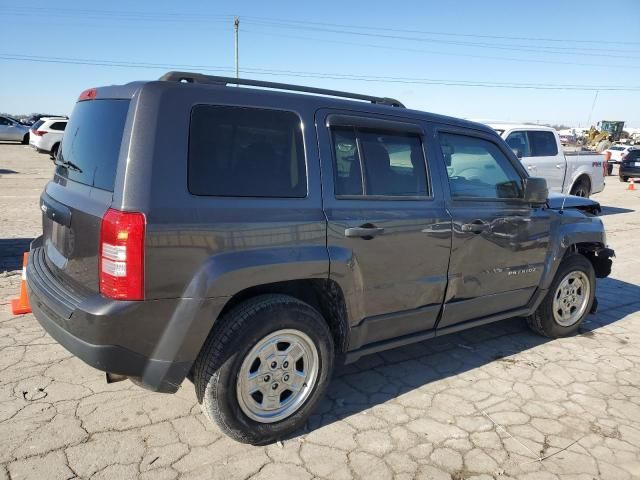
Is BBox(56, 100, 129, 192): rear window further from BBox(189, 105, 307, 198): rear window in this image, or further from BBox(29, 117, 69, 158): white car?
BBox(29, 117, 69, 158): white car

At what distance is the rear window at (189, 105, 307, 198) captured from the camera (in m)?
2.52

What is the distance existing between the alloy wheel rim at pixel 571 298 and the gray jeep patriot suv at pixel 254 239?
3.72ft

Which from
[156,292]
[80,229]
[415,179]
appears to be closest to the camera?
[156,292]

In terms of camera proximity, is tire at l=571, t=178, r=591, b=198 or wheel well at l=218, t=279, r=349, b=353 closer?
wheel well at l=218, t=279, r=349, b=353

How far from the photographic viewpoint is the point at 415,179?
133 inches

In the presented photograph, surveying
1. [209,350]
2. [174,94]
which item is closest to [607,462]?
[209,350]

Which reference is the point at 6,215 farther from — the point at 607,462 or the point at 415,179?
the point at 607,462

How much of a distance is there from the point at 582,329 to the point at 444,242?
249 cm

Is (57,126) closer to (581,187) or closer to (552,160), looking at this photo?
(552,160)

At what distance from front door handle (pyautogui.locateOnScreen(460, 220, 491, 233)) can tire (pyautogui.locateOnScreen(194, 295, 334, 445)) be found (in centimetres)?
129

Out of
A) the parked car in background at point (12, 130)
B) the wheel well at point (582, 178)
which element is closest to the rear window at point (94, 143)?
the wheel well at point (582, 178)

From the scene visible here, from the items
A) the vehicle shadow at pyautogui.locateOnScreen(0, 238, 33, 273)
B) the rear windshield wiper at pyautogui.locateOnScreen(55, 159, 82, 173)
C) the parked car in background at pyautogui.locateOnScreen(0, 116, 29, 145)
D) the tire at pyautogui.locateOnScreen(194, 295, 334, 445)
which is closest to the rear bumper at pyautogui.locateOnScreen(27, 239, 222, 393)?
the tire at pyautogui.locateOnScreen(194, 295, 334, 445)

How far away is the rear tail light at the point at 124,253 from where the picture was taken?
2.29 m

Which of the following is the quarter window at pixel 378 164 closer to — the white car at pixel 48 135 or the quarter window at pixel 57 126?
the white car at pixel 48 135
